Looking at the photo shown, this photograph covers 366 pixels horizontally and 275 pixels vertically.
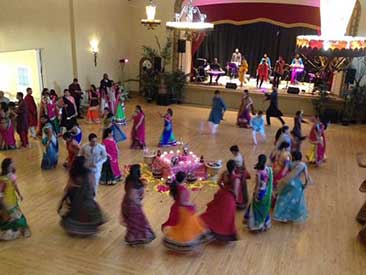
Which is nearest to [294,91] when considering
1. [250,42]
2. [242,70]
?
[242,70]

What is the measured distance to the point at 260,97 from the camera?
1362 cm

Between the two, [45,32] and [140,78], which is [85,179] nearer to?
[45,32]

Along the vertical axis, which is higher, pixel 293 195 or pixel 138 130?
pixel 138 130

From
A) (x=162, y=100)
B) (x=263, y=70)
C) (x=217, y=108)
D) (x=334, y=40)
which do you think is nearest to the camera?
(x=334, y=40)

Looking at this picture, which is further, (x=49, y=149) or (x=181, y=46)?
(x=181, y=46)

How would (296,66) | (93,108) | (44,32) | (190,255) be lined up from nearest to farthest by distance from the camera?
1. (190,255)
2. (44,32)
3. (93,108)
4. (296,66)

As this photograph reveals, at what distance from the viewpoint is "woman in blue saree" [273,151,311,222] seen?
5.58 meters

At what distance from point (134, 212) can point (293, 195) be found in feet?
7.86

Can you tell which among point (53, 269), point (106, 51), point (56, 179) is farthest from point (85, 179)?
point (106, 51)

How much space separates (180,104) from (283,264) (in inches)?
392

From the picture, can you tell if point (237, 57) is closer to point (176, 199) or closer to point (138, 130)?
point (138, 130)

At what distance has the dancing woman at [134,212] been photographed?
479 centimetres

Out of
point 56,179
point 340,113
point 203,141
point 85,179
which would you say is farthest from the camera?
point 340,113

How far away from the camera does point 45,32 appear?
11.0 meters
